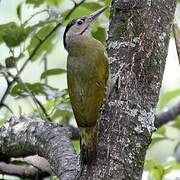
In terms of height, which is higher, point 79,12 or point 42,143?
point 79,12

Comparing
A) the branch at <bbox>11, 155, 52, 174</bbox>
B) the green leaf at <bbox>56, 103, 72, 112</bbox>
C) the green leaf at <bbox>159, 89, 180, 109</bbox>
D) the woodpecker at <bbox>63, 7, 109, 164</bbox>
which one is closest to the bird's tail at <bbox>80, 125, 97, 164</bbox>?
the woodpecker at <bbox>63, 7, 109, 164</bbox>

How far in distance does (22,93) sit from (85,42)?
487 mm

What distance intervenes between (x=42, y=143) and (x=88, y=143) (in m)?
0.22

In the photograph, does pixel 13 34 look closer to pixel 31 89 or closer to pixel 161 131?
pixel 31 89

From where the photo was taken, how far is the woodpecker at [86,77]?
7.64 ft

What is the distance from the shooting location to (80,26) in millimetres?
3098

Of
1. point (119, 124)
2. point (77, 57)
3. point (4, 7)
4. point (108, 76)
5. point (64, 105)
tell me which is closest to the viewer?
point (119, 124)

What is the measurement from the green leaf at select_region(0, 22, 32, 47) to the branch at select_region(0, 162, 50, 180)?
544mm

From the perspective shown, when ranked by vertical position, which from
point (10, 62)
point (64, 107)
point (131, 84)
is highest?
point (10, 62)

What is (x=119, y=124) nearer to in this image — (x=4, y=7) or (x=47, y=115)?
(x=47, y=115)

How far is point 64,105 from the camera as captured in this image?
2684 mm


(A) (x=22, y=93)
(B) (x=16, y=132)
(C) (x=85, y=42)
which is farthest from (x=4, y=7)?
(B) (x=16, y=132)

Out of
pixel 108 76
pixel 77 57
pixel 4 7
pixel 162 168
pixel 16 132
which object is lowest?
pixel 162 168

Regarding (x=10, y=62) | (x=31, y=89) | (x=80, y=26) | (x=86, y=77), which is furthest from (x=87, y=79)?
(x=80, y=26)
